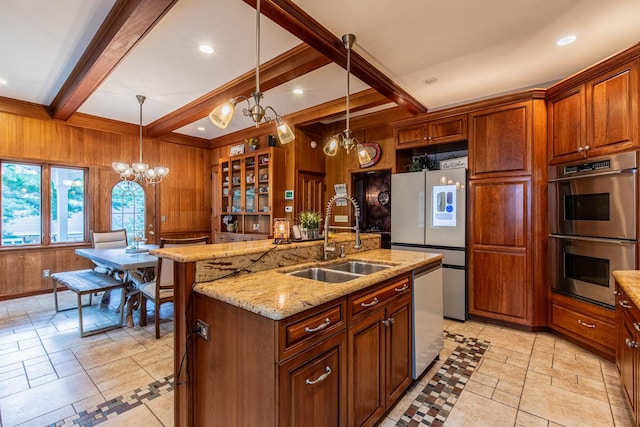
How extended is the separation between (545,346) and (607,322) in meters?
0.56

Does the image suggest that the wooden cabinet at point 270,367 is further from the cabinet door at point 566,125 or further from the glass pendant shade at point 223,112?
the cabinet door at point 566,125

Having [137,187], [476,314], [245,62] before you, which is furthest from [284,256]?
[137,187]

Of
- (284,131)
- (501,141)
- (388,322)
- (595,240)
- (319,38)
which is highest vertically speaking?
(319,38)

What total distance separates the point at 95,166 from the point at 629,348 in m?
6.73

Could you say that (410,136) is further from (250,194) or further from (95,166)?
(95,166)

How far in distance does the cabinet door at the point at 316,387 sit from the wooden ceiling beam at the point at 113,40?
7.98 ft

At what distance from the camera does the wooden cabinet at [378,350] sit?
1569 mm

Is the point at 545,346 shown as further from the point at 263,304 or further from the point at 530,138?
the point at 263,304

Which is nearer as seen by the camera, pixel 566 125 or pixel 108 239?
pixel 566 125

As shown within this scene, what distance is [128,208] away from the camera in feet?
17.8

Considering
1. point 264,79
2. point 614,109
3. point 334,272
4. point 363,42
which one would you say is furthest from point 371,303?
point 614,109

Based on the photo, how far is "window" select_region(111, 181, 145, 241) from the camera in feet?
17.3

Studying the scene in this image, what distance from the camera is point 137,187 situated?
5.53 metres

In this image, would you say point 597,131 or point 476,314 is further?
point 476,314
